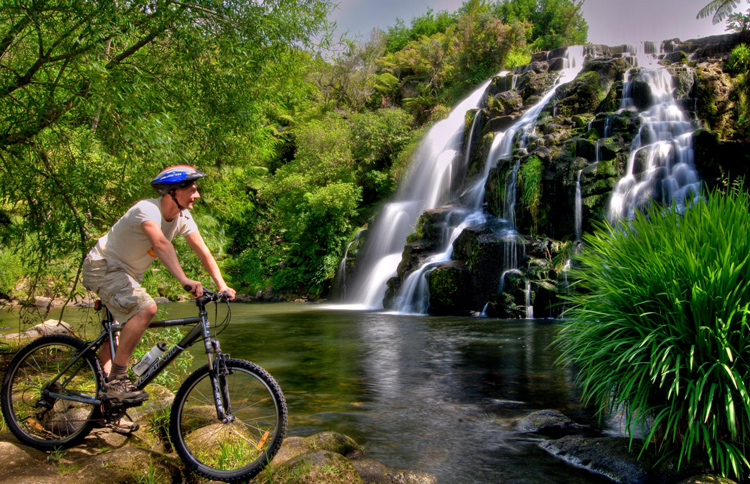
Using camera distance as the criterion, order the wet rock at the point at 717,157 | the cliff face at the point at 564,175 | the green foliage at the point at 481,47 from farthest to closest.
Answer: the green foliage at the point at 481,47
the cliff face at the point at 564,175
the wet rock at the point at 717,157

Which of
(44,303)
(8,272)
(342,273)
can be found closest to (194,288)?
(8,272)

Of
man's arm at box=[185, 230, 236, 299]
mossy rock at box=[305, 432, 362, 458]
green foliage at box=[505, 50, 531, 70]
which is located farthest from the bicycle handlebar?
green foliage at box=[505, 50, 531, 70]

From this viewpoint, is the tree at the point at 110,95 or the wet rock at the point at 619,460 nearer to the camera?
the wet rock at the point at 619,460

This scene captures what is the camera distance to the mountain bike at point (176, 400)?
145 inches

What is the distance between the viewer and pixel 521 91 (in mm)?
26609

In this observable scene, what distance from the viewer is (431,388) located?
832cm

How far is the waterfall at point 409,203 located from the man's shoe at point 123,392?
59.9 feet

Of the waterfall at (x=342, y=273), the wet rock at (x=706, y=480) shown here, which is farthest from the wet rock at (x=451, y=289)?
the wet rock at (x=706, y=480)

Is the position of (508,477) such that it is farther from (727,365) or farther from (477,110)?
(477,110)

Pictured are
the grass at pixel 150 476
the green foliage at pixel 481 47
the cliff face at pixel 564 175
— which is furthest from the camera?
the green foliage at pixel 481 47

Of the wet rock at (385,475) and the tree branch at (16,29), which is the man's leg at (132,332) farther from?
the tree branch at (16,29)

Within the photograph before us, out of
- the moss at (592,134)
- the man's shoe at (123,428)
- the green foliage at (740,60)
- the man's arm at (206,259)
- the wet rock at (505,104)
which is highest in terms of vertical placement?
the green foliage at (740,60)

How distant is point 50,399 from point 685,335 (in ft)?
16.2

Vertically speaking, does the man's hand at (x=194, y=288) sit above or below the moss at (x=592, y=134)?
below
